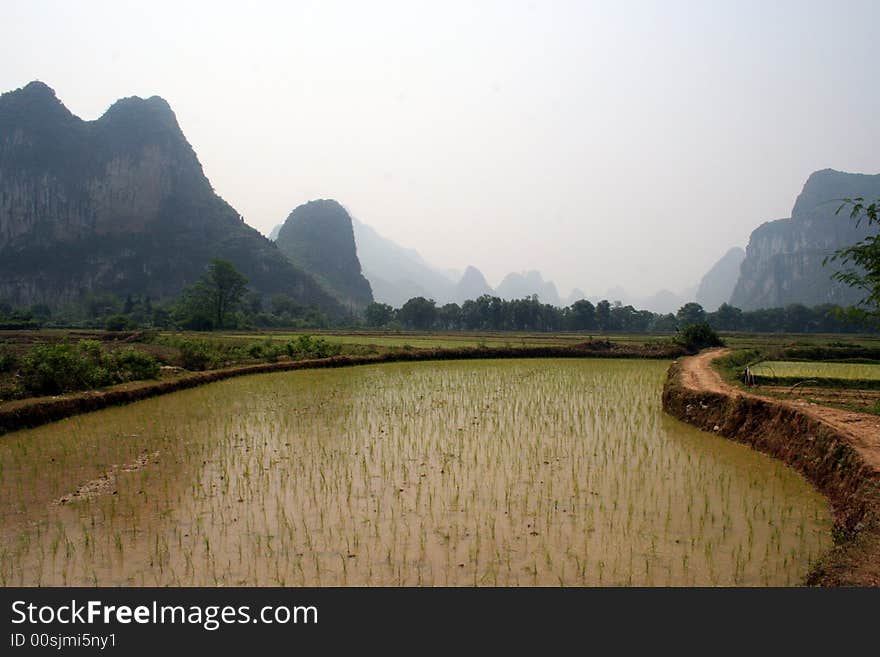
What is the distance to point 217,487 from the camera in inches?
238

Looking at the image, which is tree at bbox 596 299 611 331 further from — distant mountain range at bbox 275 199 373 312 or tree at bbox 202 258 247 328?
distant mountain range at bbox 275 199 373 312

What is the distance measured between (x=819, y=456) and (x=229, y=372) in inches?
586

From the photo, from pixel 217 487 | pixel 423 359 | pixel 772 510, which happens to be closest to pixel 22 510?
pixel 217 487

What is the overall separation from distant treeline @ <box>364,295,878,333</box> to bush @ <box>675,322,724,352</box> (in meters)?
38.6

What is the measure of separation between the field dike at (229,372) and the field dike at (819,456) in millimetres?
11182

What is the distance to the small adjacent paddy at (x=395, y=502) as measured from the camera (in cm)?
409

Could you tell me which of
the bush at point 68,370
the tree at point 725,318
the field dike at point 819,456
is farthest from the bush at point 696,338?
the tree at point 725,318

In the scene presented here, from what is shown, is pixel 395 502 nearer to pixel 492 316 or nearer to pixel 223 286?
pixel 223 286

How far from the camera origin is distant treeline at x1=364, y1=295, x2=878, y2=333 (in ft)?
226

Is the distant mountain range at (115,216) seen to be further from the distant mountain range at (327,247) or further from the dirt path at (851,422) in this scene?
the dirt path at (851,422)

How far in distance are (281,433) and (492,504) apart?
176 inches

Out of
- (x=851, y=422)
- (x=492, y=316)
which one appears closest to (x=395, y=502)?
(x=851, y=422)

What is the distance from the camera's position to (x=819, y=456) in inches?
271
